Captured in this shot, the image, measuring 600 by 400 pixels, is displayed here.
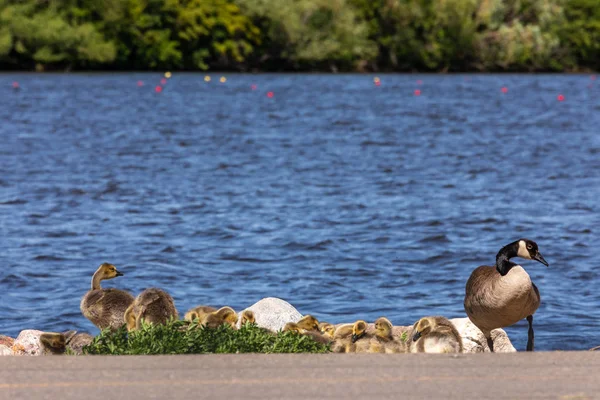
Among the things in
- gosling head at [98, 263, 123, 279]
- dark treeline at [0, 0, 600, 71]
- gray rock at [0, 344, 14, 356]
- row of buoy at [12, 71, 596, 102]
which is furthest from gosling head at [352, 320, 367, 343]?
dark treeline at [0, 0, 600, 71]

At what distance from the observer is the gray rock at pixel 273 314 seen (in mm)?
11898

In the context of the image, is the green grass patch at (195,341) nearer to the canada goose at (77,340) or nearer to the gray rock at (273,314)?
the canada goose at (77,340)

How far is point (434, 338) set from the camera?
33.0 ft

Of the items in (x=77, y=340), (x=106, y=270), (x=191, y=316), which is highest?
(x=106, y=270)

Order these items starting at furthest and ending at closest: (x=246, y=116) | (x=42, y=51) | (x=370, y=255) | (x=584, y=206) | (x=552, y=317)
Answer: (x=42, y=51)
(x=246, y=116)
(x=584, y=206)
(x=370, y=255)
(x=552, y=317)

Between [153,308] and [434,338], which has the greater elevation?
[153,308]

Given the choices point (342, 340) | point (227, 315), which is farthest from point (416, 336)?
point (227, 315)

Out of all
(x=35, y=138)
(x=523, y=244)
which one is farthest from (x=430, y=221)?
(x=35, y=138)

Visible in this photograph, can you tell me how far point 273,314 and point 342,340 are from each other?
4.57ft

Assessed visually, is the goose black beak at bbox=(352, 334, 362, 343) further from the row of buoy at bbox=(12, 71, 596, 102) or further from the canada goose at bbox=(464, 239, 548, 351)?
the row of buoy at bbox=(12, 71, 596, 102)

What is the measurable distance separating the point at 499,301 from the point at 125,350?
3.36 m

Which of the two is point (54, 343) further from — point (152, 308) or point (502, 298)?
point (502, 298)

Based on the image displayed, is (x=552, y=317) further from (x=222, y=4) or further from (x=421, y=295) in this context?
(x=222, y=4)

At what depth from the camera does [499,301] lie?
391 inches
